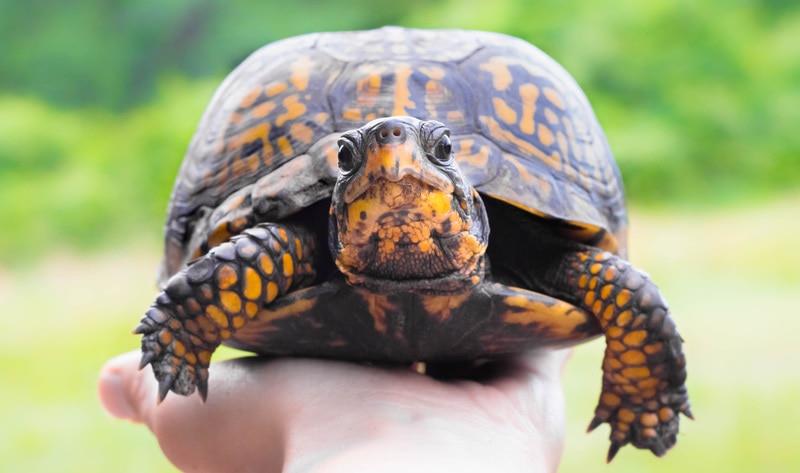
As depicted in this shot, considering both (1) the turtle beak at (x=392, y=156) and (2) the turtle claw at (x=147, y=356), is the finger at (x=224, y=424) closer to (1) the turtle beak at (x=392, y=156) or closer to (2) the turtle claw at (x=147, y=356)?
(2) the turtle claw at (x=147, y=356)

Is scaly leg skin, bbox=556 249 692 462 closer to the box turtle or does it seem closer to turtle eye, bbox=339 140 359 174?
the box turtle

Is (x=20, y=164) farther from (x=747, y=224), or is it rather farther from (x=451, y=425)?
(x=451, y=425)

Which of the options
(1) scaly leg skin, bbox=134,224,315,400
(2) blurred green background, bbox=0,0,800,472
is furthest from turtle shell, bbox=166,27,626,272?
(2) blurred green background, bbox=0,0,800,472

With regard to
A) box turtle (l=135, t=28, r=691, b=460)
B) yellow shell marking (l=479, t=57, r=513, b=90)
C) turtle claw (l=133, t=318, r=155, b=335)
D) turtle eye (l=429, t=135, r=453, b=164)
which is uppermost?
yellow shell marking (l=479, t=57, r=513, b=90)

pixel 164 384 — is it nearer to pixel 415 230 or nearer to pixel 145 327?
pixel 145 327

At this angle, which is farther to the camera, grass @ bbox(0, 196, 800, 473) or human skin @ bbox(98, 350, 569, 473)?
grass @ bbox(0, 196, 800, 473)

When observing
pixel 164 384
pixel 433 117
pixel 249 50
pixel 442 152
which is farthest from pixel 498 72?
pixel 249 50

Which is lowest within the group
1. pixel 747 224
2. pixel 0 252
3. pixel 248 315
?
pixel 0 252

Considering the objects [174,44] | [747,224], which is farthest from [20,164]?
[747,224]
